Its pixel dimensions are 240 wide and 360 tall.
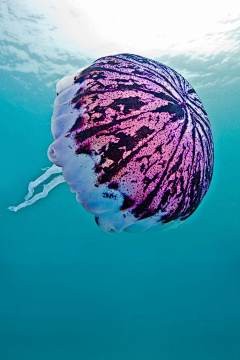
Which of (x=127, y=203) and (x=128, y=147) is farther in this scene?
(x=127, y=203)

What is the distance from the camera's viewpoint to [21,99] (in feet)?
89.5

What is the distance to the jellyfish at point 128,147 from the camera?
2.00m

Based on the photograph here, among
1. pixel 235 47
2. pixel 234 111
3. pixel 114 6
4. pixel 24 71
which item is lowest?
pixel 114 6

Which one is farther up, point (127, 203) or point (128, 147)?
point (128, 147)

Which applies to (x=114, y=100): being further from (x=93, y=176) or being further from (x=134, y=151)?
(x=93, y=176)

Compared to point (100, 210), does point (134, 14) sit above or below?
above

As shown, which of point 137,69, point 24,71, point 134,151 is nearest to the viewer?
point 134,151

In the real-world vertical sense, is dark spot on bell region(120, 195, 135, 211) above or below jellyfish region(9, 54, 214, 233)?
below

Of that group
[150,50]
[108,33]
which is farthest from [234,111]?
[108,33]

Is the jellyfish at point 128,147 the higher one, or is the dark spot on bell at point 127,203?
the jellyfish at point 128,147

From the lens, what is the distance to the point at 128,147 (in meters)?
1.98

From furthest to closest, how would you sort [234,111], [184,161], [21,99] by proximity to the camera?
[234,111], [21,99], [184,161]

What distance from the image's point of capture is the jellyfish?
1999 millimetres

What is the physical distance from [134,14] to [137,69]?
1167 centimetres
